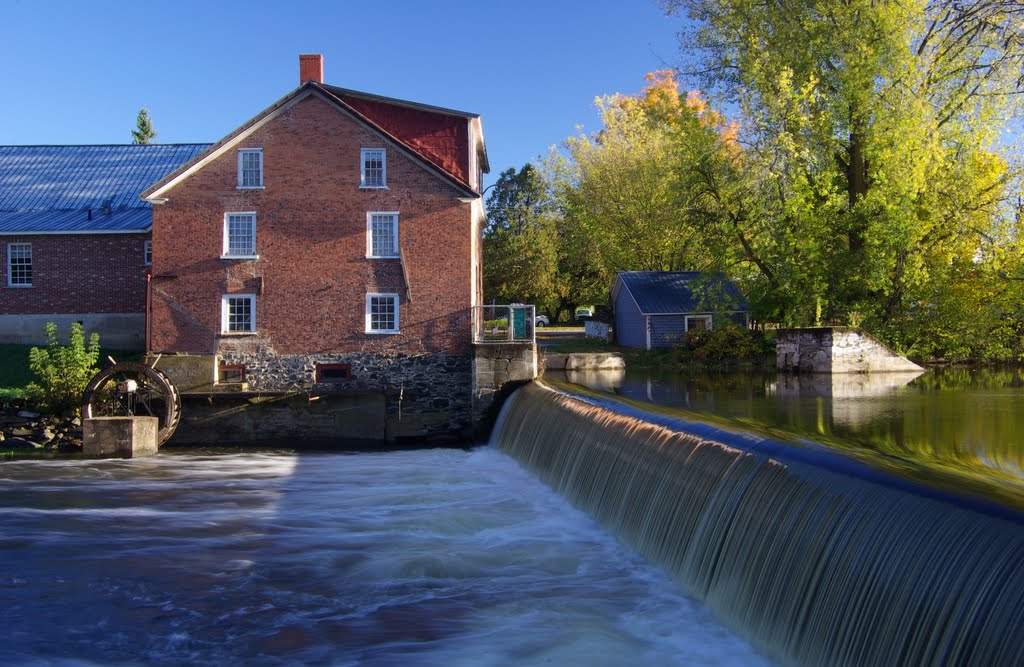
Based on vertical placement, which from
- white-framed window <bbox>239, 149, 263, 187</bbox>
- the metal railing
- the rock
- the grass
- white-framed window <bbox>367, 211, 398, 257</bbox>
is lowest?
the rock

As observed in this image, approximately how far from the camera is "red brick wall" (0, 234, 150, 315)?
2645 centimetres

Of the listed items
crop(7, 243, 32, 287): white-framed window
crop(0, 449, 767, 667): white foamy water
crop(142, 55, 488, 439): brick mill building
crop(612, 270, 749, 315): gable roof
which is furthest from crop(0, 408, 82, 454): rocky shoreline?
crop(612, 270, 749, 315): gable roof

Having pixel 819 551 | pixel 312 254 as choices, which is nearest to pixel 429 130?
pixel 312 254

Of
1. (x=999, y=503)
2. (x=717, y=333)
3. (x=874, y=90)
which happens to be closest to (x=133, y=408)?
(x=999, y=503)

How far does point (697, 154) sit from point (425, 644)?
25.5 meters

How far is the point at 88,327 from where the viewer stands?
86.4 feet

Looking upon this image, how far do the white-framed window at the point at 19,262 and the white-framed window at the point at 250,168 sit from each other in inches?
364

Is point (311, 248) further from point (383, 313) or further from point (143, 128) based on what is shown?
point (143, 128)

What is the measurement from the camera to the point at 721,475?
28.3ft

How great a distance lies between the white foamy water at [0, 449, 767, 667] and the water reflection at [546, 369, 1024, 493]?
3.39 meters

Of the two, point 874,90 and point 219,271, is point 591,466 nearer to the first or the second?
point 219,271

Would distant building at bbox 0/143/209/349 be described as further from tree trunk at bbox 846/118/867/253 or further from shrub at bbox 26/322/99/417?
tree trunk at bbox 846/118/867/253

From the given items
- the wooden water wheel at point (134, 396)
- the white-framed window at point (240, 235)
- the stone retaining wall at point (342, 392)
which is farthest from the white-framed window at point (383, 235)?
the wooden water wheel at point (134, 396)

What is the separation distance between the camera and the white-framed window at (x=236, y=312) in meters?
22.8
